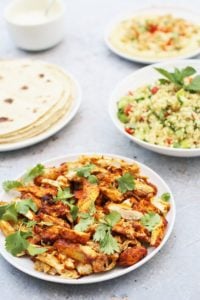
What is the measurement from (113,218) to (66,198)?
26 cm

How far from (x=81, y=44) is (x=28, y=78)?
0.79m

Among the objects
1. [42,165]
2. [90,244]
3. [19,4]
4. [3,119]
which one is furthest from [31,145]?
[19,4]

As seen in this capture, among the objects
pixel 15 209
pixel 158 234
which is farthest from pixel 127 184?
pixel 15 209

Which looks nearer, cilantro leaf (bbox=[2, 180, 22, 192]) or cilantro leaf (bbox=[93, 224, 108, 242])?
cilantro leaf (bbox=[93, 224, 108, 242])

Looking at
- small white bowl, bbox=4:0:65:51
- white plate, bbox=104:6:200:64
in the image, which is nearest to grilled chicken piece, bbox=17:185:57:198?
white plate, bbox=104:6:200:64

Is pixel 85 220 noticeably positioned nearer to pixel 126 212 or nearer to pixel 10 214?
pixel 126 212

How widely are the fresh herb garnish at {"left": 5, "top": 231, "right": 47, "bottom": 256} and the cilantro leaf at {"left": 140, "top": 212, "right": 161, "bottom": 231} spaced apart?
44 cm

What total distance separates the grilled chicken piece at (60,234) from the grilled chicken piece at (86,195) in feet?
0.51

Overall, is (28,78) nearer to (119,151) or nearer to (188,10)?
(119,151)

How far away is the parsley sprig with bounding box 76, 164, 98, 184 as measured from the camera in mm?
2518

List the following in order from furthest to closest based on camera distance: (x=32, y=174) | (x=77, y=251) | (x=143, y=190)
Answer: (x=32, y=174) < (x=143, y=190) < (x=77, y=251)

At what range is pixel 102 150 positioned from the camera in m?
3.09

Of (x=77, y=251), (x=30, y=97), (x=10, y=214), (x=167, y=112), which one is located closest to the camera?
(x=77, y=251)

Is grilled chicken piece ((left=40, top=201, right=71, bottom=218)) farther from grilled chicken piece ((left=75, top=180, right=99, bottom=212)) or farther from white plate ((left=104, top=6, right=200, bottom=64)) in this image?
white plate ((left=104, top=6, right=200, bottom=64))
